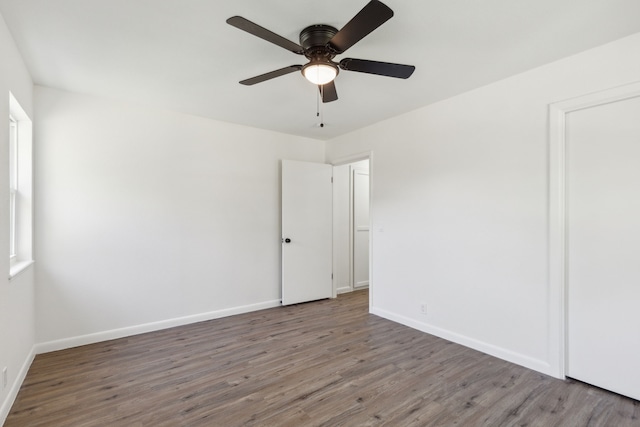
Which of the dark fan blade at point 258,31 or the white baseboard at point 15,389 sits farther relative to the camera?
the white baseboard at point 15,389

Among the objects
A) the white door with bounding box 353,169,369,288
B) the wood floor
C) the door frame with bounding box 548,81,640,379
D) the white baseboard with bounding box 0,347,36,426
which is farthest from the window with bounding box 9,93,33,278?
the door frame with bounding box 548,81,640,379

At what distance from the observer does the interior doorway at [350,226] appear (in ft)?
16.5

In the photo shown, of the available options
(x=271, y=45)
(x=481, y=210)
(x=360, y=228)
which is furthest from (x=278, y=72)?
(x=360, y=228)

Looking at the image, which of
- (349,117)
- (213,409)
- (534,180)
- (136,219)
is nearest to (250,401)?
(213,409)

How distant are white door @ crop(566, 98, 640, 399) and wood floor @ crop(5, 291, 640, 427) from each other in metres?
0.24

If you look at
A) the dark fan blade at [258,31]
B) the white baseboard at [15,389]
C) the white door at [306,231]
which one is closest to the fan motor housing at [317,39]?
the dark fan blade at [258,31]

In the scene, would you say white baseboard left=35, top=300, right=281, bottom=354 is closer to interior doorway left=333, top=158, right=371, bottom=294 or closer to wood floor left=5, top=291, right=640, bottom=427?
wood floor left=5, top=291, right=640, bottom=427

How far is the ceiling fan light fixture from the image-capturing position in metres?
1.97

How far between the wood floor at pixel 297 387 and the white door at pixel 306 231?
119 cm

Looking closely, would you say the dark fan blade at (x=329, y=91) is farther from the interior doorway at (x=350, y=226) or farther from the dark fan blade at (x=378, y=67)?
the interior doorway at (x=350, y=226)

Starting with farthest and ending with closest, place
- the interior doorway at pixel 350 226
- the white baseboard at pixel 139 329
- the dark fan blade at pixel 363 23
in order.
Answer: the interior doorway at pixel 350 226, the white baseboard at pixel 139 329, the dark fan blade at pixel 363 23

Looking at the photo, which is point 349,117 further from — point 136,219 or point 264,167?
point 136,219

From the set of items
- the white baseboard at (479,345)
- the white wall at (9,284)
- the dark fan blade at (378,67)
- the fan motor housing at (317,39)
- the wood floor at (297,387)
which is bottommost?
the wood floor at (297,387)

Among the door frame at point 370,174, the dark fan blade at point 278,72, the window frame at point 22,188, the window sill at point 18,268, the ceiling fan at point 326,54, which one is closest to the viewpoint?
the ceiling fan at point 326,54
